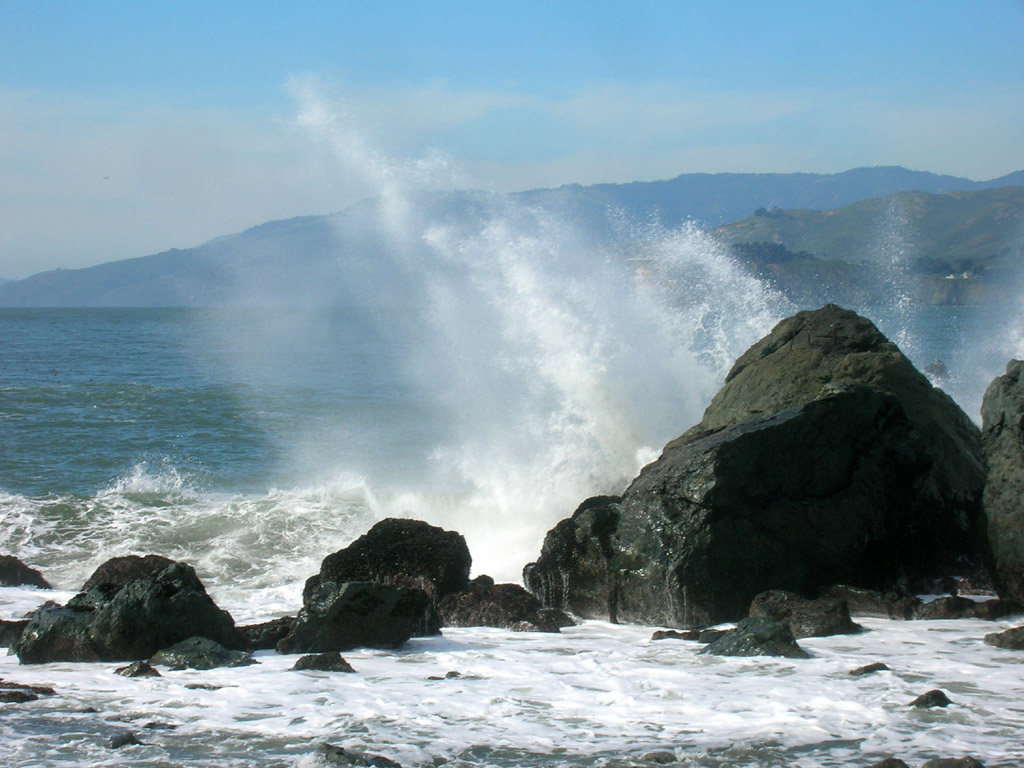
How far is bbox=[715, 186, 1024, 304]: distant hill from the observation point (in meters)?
92.9

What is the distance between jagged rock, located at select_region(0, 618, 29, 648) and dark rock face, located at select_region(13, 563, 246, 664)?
38cm

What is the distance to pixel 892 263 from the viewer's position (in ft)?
434

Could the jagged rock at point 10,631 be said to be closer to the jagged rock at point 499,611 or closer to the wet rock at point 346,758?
the jagged rock at point 499,611

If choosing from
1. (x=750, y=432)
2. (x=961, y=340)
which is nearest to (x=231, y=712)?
(x=750, y=432)

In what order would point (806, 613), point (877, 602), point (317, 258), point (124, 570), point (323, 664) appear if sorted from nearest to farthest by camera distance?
point (323, 664) < point (806, 613) < point (877, 602) < point (124, 570) < point (317, 258)

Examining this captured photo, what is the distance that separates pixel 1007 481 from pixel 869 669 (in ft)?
9.41

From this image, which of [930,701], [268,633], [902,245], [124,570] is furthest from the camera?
[902,245]

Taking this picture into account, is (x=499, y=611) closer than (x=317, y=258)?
Yes

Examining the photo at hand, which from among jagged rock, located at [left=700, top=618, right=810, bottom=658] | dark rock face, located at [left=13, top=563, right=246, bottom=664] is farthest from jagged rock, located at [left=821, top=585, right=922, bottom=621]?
dark rock face, located at [left=13, top=563, right=246, bottom=664]

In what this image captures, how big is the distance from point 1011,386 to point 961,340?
41.5 meters

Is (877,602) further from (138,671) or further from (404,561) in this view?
(138,671)

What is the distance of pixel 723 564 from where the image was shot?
906cm

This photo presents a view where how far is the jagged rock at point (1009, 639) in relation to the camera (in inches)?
304

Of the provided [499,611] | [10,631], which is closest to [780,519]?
[499,611]
